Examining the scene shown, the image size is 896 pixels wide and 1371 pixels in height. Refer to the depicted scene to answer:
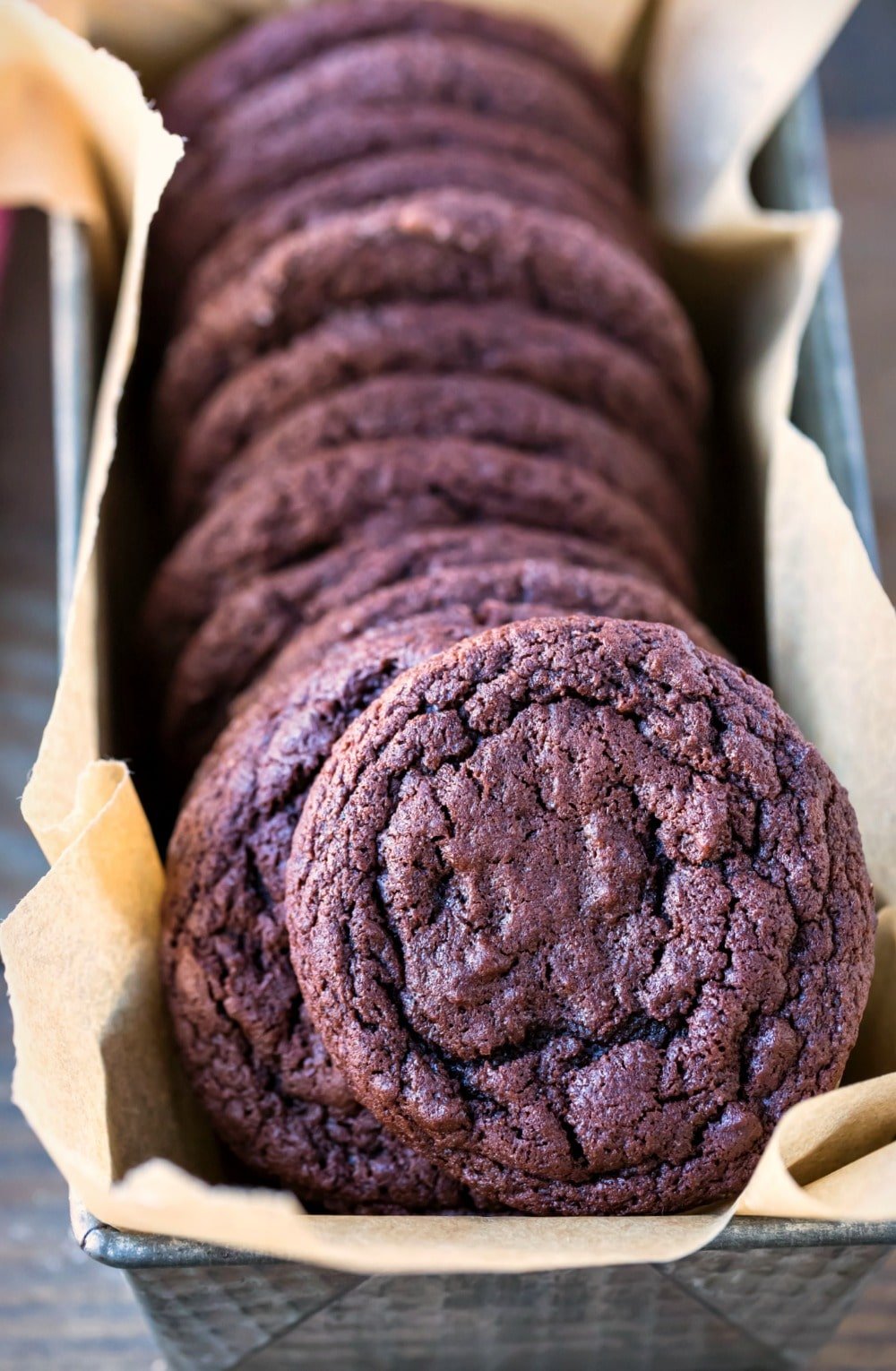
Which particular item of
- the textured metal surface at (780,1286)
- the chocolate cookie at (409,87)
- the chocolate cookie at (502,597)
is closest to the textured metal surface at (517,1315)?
the textured metal surface at (780,1286)

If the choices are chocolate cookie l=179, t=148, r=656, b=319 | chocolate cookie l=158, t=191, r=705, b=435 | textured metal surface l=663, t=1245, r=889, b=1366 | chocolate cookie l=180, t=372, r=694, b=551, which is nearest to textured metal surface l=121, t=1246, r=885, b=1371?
textured metal surface l=663, t=1245, r=889, b=1366

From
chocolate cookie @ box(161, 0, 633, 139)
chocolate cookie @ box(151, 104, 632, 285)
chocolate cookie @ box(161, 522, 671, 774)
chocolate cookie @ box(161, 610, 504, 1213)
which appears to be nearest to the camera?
chocolate cookie @ box(161, 610, 504, 1213)

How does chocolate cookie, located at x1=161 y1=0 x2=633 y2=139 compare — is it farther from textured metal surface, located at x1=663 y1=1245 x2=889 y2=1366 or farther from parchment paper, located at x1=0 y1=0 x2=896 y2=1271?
textured metal surface, located at x1=663 y1=1245 x2=889 y2=1366

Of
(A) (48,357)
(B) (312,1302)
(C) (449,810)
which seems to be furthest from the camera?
(A) (48,357)

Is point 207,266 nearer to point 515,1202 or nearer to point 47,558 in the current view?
point 47,558

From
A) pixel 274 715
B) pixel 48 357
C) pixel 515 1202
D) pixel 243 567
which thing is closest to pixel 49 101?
pixel 48 357

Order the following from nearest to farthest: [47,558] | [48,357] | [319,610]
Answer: [319,610] → [47,558] → [48,357]

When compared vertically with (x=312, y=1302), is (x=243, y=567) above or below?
above

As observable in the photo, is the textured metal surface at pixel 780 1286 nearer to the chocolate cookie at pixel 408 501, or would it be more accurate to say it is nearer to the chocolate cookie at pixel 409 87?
the chocolate cookie at pixel 408 501
